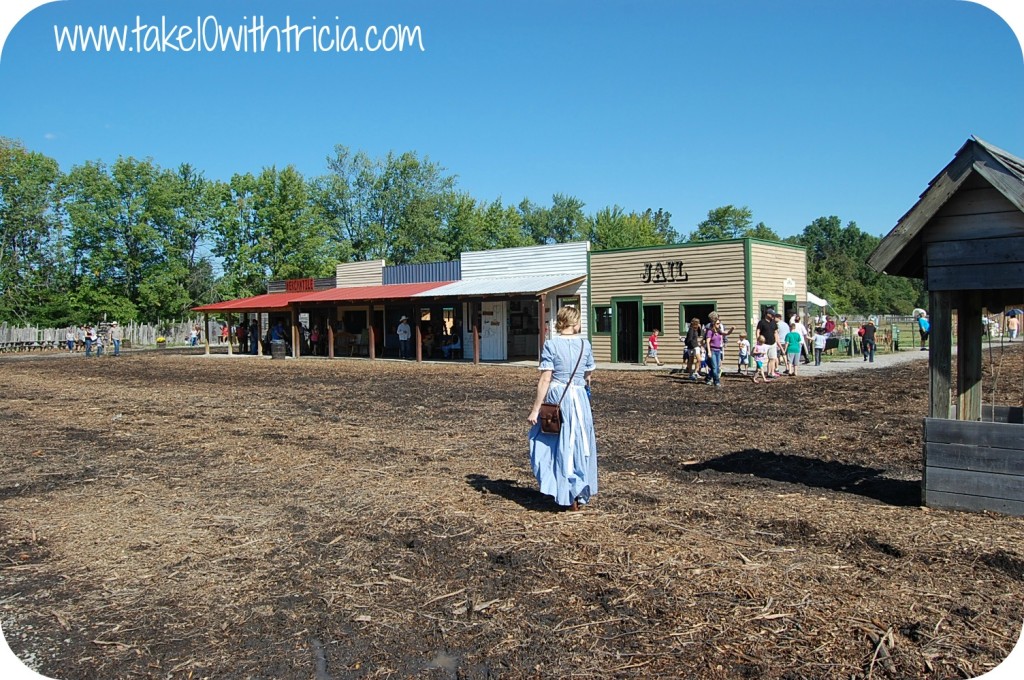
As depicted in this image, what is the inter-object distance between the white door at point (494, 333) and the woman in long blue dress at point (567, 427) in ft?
75.5

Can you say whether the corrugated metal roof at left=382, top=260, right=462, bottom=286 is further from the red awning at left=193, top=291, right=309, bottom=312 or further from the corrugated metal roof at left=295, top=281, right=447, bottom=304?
the red awning at left=193, top=291, right=309, bottom=312

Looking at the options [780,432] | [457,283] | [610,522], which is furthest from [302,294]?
[610,522]

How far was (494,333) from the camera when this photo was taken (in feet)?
96.6

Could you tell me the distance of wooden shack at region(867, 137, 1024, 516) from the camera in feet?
17.7

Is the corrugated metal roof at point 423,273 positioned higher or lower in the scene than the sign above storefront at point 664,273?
higher

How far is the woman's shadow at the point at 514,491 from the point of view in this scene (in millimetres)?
6172

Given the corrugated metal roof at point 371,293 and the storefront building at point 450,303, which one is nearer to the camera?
the storefront building at point 450,303

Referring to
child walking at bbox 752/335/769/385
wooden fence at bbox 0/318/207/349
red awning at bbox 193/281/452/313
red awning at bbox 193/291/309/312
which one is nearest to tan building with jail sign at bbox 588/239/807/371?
child walking at bbox 752/335/769/385

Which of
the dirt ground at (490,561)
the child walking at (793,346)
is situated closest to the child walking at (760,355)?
the child walking at (793,346)

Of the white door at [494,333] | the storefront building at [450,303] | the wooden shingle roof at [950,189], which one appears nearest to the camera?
the wooden shingle roof at [950,189]

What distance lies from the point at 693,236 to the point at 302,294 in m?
61.0

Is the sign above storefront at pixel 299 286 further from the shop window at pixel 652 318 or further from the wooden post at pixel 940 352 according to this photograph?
the wooden post at pixel 940 352

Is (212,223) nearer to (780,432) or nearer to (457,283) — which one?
(457,283)

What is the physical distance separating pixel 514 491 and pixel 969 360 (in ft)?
13.8
